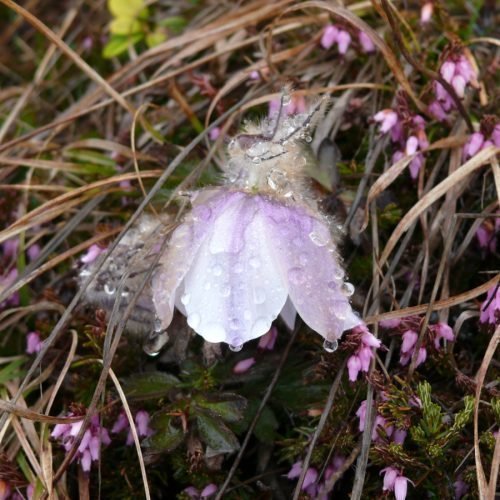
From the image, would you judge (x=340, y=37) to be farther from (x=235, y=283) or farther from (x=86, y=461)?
(x=86, y=461)

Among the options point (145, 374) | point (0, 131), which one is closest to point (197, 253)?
point (145, 374)

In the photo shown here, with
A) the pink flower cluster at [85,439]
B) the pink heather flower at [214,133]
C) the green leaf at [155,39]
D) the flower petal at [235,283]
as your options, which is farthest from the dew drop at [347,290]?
the green leaf at [155,39]

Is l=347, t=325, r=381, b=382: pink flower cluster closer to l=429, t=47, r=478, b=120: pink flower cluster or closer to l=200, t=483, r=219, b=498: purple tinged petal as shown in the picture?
l=200, t=483, r=219, b=498: purple tinged petal

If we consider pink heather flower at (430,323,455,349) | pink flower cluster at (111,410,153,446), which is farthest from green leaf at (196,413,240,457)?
pink heather flower at (430,323,455,349)

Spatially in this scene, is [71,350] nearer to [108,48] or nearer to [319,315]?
[319,315]

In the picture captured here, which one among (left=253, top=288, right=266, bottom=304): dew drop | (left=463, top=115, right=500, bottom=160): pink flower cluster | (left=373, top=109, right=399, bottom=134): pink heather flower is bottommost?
(left=463, top=115, right=500, bottom=160): pink flower cluster

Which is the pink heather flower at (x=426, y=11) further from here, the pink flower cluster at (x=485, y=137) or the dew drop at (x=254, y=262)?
the dew drop at (x=254, y=262)
